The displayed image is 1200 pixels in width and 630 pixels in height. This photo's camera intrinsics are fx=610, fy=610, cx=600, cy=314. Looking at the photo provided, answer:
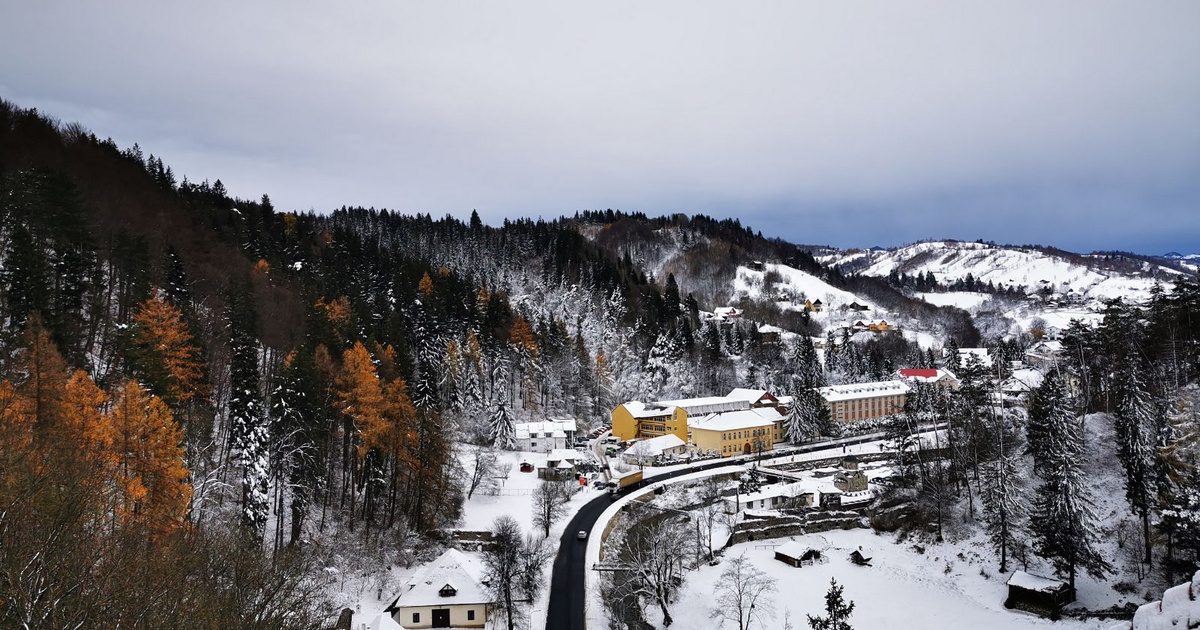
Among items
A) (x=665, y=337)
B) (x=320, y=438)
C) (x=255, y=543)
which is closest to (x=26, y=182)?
(x=320, y=438)

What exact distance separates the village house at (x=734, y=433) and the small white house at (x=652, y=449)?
10.2 ft

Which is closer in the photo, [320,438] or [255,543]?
[255,543]

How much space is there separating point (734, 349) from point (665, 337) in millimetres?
15034

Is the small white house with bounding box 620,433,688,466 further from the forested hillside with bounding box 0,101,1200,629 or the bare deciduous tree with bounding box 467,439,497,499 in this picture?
the bare deciduous tree with bounding box 467,439,497,499

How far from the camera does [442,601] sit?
29531mm

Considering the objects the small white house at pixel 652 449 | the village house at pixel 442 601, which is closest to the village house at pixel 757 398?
the small white house at pixel 652 449

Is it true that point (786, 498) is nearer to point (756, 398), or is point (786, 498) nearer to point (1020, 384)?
point (756, 398)

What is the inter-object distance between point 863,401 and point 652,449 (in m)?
Answer: 35.6

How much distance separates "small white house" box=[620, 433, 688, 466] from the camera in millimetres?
63344

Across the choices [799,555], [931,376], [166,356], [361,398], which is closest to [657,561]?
[799,555]

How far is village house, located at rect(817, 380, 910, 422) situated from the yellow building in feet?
43.0

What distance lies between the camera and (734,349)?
106 meters

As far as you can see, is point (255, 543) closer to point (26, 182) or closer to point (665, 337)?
point (26, 182)

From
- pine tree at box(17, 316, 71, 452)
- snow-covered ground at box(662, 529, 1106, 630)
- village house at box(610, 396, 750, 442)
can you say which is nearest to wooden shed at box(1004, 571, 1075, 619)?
snow-covered ground at box(662, 529, 1106, 630)
